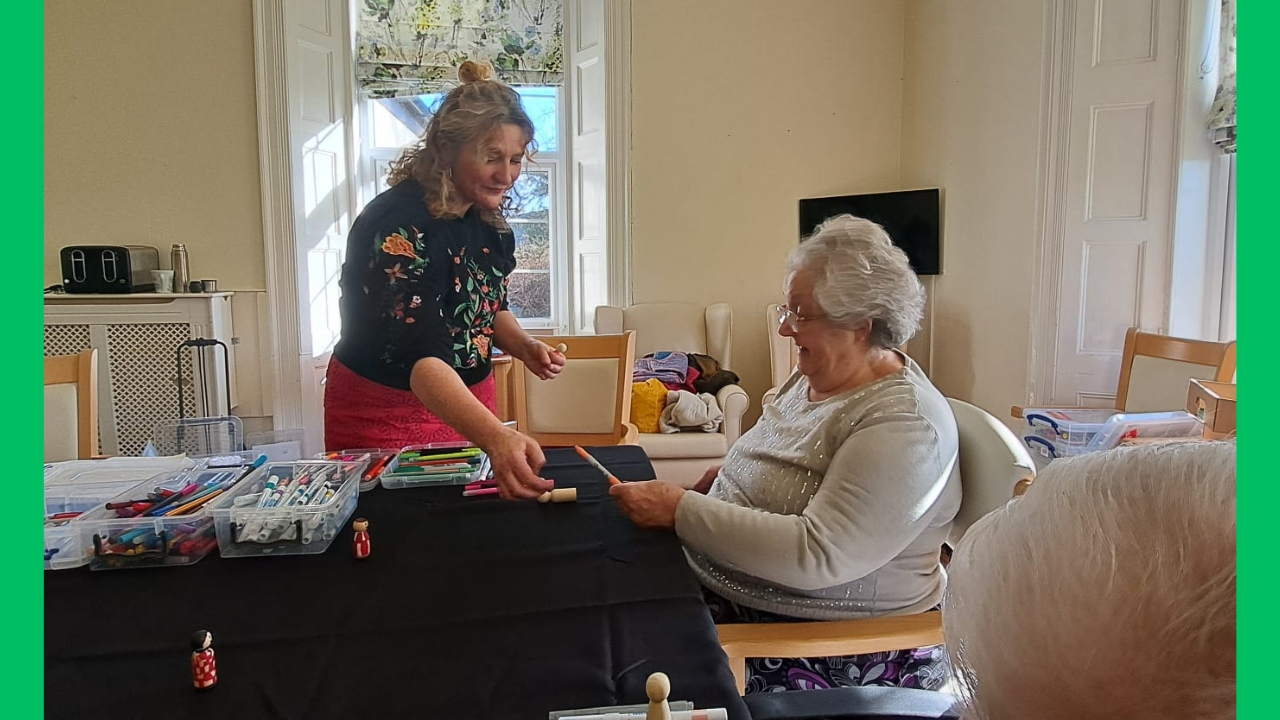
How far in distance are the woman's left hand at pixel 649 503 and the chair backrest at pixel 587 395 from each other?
1.13 m

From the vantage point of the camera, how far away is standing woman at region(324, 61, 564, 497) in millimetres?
1271

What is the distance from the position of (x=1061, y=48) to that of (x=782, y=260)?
69.6 inches

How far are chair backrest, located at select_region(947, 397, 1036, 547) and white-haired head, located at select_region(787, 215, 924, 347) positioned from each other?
0.62ft

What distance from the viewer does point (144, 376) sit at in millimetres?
3590

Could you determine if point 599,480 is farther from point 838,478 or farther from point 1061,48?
point 1061,48

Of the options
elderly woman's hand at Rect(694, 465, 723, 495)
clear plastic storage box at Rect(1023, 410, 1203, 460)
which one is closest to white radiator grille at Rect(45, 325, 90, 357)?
elderly woman's hand at Rect(694, 465, 723, 495)

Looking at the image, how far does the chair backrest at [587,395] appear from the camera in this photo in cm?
238

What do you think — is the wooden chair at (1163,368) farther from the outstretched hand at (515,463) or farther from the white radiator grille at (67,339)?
the white radiator grille at (67,339)

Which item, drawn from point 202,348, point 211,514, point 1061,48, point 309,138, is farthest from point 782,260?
point 211,514

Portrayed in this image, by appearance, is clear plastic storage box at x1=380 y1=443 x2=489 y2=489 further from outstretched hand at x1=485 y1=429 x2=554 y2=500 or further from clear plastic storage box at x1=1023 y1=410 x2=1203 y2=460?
clear plastic storage box at x1=1023 y1=410 x2=1203 y2=460

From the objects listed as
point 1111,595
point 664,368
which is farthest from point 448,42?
point 1111,595

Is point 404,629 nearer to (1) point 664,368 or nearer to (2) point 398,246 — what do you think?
(2) point 398,246

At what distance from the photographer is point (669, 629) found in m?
0.84

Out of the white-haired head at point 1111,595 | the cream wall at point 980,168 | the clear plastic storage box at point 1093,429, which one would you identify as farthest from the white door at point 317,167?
the white-haired head at point 1111,595
